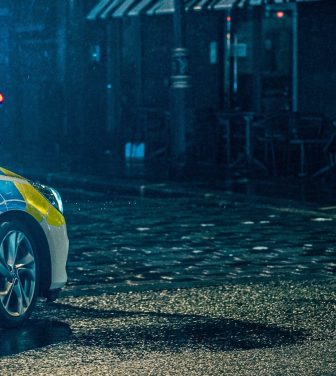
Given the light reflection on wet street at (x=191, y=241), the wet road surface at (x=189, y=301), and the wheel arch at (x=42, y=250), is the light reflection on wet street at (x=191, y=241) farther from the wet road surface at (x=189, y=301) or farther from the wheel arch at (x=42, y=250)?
the wheel arch at (x=42, y=250)

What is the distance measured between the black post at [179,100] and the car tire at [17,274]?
1132cm

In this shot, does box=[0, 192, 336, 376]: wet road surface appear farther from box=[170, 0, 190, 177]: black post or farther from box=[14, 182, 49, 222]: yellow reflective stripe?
box=[170, 0, 190, 177]: black post

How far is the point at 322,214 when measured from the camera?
51.4 feet

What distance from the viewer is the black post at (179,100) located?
20281mm

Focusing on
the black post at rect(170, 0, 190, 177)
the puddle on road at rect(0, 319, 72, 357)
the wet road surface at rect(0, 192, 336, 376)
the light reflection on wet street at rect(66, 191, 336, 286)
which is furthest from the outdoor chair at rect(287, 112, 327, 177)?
the puddle on road at rect(0, 319, 72, 357)

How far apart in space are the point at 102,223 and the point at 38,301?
201 inches

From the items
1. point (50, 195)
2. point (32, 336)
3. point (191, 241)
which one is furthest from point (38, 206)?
point (191, 241)

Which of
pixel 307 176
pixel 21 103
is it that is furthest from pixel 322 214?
pixel 21 103

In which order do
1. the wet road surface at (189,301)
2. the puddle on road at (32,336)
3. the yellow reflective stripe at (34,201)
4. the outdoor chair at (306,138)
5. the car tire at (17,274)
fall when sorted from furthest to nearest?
the outdoor chair at (306,138), the yellow reflective stripe at (34,201), the car tire at (17,274), the puddle on road at (32,336), the wet road surface at (189,301)

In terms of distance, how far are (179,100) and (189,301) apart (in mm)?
10946

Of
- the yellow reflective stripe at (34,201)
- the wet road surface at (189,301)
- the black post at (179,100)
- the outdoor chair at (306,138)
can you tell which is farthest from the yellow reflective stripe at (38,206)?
the outdoor chair at (306,138)

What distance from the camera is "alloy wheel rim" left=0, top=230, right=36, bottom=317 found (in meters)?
8.68

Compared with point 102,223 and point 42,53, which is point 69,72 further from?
point 102,223

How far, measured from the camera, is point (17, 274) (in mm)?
8820
